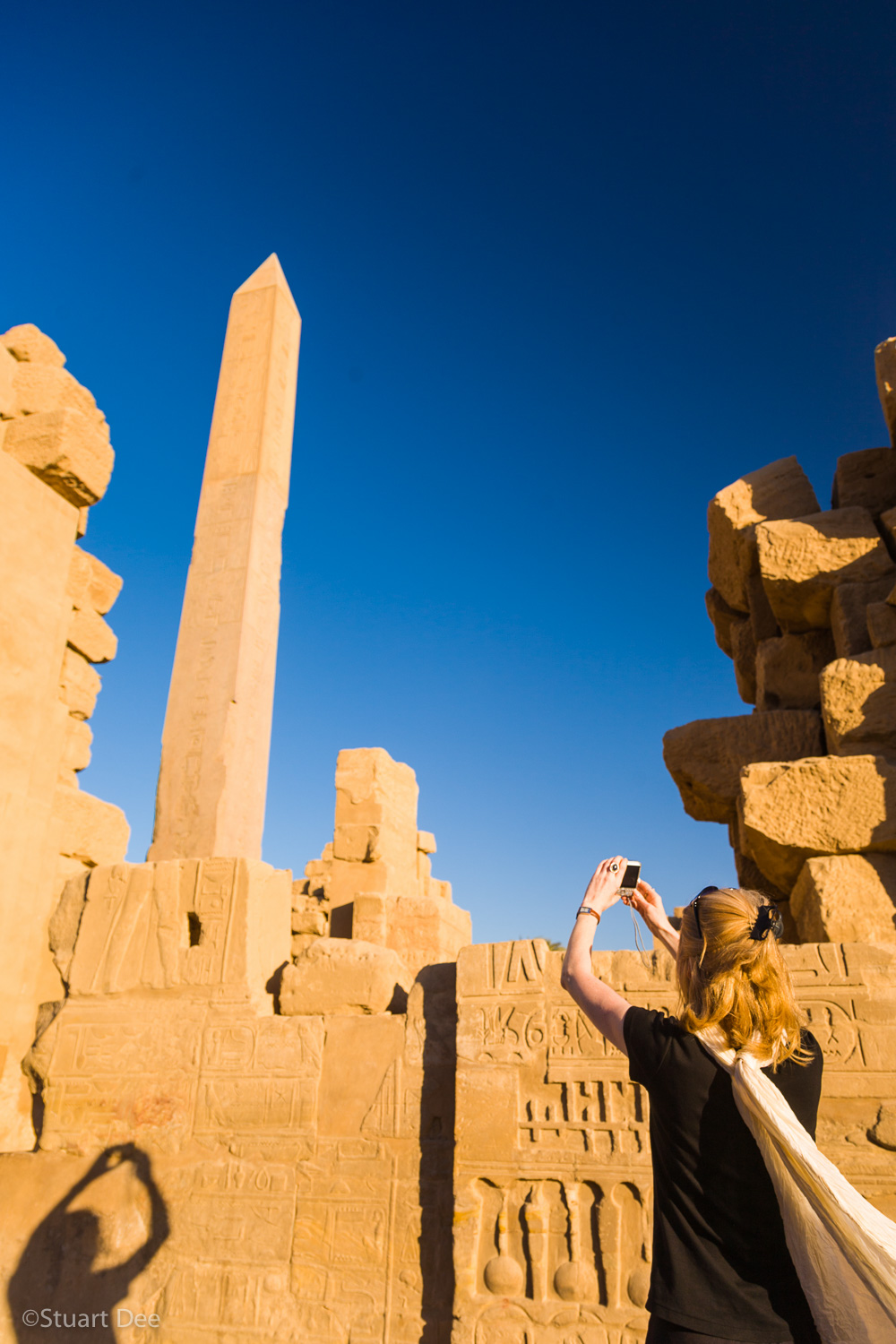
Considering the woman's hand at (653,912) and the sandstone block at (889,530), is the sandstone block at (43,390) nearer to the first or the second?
the sandstone block at (889,530)

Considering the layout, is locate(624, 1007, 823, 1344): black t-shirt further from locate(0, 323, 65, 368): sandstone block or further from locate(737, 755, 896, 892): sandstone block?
locate(0, 323, 65, 368): sandstone block

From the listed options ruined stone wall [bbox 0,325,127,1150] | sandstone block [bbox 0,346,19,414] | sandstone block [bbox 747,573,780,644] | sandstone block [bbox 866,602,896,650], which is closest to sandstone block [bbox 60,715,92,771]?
ruined stone wall [bbox 0,325,127,1150]

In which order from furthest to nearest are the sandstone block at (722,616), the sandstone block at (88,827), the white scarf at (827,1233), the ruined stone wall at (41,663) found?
the sandstone block at (722,616) < the sandstone block at (88,827) < the ruined stone wall at (41,663) < the white scarf at (827,1233)

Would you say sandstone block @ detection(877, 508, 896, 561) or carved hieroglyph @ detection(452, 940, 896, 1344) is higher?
sandstone block @ detection(877, 508, 896, 561)

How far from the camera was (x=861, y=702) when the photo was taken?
14.6 ft

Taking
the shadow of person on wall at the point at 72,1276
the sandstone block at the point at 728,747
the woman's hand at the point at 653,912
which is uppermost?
the sandstone block at the point at 728,747

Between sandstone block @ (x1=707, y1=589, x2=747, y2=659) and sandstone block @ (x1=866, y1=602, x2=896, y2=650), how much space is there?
141cm

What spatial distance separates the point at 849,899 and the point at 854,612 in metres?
1.51

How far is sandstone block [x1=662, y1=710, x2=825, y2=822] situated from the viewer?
490cm

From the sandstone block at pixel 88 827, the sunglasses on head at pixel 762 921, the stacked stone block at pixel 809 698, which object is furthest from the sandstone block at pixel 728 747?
the sunglasses on head at pixel 762 921

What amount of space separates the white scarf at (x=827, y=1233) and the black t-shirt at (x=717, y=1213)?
0.07m

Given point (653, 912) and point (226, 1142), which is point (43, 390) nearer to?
point (226, 1142)

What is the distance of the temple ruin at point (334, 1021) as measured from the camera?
3.62 m

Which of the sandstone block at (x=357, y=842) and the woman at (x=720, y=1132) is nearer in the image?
the woman at (x=720, y=1132)
